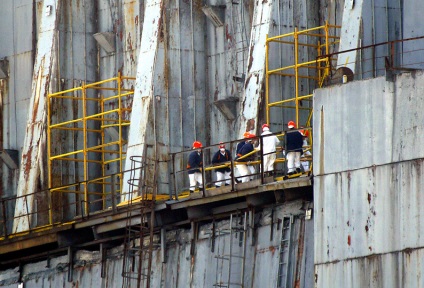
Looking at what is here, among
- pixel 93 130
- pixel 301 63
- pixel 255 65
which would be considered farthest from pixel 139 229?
pixel 301 63

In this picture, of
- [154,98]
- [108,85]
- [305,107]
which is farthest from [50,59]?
[305,107]

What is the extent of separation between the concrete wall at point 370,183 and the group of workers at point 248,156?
1.97 meters

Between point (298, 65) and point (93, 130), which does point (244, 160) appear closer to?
point (298, 65)

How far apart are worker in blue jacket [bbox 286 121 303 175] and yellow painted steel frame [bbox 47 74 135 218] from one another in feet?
26.3

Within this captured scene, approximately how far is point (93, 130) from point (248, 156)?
26.6 feet

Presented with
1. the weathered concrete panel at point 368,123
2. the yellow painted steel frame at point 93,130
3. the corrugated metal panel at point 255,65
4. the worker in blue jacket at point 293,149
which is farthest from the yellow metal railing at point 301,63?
the yellow painted steel frame at point 93,130

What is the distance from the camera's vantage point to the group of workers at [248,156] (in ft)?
152

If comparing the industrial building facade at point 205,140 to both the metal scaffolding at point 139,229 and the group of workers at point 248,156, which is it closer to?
the metal scaffolding at point 139,229

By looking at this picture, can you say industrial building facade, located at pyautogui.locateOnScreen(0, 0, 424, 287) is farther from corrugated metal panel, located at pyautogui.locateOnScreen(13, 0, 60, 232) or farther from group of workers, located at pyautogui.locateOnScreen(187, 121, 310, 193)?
group of workers, located at pyautogui.locateOnScreen(187, 121, 310, 193)

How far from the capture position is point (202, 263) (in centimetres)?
4850

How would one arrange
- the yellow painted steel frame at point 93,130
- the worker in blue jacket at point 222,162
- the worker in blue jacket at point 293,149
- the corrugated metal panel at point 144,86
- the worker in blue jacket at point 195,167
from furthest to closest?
the yellow painted steel frame at point 93,130, the corrugated metal panel at point 144,86, the worker in blue jacket at point 195,167, the worker in blue jacket at point 222,162, the worker in blue jacket at point 293,149

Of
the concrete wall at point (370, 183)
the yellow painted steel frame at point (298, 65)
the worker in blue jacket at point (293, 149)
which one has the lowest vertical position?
the concrete wall at point (370, 183)

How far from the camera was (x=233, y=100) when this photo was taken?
51875mm

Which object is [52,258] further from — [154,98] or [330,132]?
[330,132]
